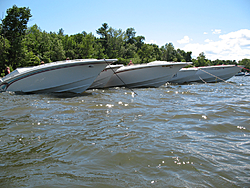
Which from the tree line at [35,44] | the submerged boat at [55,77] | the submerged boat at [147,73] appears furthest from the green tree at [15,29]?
the submerged boat at [147,73]

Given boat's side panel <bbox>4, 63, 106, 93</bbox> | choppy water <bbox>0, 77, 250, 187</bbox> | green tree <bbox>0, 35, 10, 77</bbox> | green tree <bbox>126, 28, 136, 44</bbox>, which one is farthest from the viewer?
green tree <bbox>126, 28, 136, 44</bbox>

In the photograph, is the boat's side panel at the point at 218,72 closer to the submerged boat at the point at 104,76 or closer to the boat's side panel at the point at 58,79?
the submerged boat at the point at 104,76

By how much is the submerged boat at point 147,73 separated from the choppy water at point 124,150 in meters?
7.48

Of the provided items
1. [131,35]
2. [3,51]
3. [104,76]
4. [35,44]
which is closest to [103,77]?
[104,76]

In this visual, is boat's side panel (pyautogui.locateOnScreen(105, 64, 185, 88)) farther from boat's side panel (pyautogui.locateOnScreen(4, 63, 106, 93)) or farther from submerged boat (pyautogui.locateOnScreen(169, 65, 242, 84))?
submerged boat (pyautogui.locateOnScreen(169, 65, 242, 84))

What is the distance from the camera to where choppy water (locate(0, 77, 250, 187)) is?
6.38ft

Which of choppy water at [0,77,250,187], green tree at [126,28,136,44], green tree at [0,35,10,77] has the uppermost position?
green tree at [126,28,136,44]

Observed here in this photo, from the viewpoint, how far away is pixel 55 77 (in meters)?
8.34

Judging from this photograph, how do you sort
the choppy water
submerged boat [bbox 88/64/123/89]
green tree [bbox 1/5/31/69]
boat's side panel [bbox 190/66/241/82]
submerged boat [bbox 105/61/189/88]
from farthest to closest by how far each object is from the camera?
boat's side panel [bbox 190/66/241/82] → green tree [bbox 1/5/31/69] → submerged boat [bbox 105/61/189/88] → submerged boat [bbox 88/64/123/89] → the choppy water

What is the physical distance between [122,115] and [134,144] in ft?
5.86

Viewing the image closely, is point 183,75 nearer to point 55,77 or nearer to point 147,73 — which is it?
point 147,73

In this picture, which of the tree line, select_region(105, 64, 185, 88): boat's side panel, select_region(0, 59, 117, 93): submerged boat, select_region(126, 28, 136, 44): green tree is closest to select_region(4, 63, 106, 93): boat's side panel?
select_region(0, 59, 117, 93): submerged boat

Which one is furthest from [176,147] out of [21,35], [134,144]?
[21,35]

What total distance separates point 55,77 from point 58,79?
0.17 metres
